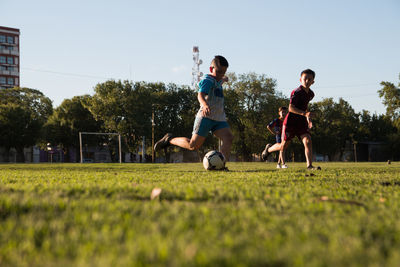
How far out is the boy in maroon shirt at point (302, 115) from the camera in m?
8.25

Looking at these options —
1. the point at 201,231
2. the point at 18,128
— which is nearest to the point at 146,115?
the point at 18,128

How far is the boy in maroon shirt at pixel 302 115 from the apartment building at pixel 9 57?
83.6m

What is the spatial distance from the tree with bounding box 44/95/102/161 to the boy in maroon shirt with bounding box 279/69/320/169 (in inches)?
1755

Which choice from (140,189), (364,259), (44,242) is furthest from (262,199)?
(44,242)

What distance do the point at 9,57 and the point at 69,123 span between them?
4042 centimetres

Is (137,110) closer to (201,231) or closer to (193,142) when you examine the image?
(193,142)

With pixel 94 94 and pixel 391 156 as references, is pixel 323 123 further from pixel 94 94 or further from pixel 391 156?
pixel 94 94

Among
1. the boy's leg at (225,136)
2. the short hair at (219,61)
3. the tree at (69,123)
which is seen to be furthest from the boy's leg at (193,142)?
the tree at (69,123)

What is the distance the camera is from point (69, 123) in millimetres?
51750

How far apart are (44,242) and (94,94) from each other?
50153 millimetres

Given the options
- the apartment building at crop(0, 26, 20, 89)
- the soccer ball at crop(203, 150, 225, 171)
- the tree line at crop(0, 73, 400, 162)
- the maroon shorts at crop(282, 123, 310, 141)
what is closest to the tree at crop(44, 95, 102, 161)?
the tree line at crop(0, 73, 400, 162)

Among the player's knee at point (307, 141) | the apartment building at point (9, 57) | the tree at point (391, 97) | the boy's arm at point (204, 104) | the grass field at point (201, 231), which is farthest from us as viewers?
the apartment building at point (9, 57)

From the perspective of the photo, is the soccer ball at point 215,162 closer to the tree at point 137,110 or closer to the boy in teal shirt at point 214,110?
the boy in teal shirt at point 214,110

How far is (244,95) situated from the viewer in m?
49.2
